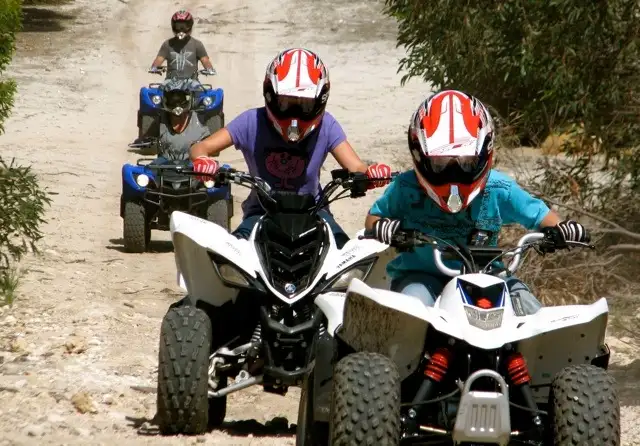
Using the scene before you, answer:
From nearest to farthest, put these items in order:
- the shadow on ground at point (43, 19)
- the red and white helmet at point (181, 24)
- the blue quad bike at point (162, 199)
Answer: the blue quad bike at point (162, 199) → the red and white helmet at point (181, 24) → the shadow on ground at point (43, 19)

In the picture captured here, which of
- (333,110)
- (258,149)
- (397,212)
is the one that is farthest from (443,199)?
(333,110)

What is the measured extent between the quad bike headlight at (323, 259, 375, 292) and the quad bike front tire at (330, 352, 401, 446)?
207 centimetres

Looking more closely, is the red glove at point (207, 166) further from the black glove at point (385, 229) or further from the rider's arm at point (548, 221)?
the rider's arm at point (548, 221)

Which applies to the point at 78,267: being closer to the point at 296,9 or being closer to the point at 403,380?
the point at 403,380

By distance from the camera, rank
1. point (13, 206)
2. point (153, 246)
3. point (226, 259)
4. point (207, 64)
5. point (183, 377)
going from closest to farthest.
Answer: point (183, 377) → point (226, 259) → point (13, 206) → point (153, 246) → point (207, 64)

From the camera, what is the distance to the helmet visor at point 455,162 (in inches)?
217

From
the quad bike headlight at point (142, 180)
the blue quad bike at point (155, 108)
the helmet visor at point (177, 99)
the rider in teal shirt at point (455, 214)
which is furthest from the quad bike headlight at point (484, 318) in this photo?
the blue quad bike at point (155, 108)

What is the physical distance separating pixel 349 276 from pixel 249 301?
539 millimetres

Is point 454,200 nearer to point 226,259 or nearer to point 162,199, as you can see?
point 226,259

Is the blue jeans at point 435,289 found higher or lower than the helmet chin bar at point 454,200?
lower

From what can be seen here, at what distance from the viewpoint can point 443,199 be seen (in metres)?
5.61

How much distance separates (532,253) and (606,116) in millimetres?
2270

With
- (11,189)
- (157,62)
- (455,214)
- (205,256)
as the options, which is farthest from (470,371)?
(157,62)

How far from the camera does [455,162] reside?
218 inches
